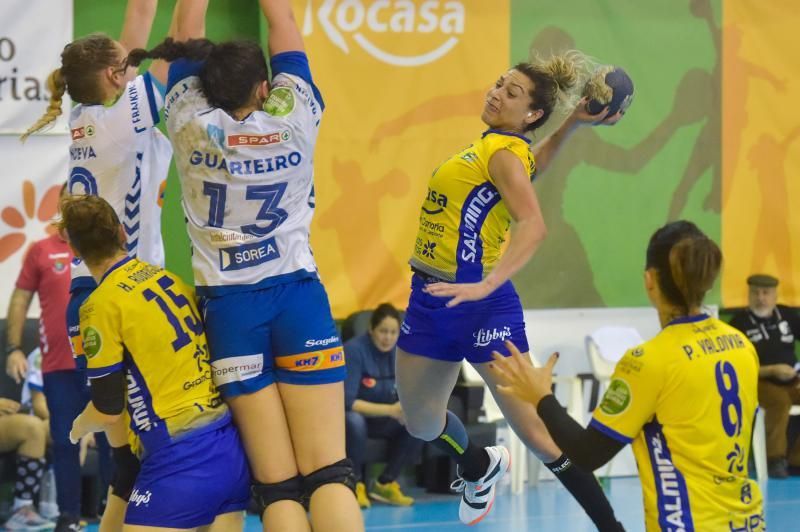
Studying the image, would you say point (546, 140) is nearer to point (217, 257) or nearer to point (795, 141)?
point (217, 257)

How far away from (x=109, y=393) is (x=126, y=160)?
1.02m

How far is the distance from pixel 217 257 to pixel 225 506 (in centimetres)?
81

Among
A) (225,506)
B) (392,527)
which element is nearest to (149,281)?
(225,506)

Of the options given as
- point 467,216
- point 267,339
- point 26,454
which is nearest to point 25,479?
point 26,454

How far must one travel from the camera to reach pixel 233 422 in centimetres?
406

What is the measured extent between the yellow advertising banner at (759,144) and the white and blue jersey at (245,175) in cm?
629

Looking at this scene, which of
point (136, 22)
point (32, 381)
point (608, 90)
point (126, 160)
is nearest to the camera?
point (126, 160)

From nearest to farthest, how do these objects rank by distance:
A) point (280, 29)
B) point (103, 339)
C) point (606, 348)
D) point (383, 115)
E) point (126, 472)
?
1. point (103, 339)
2. point (280, 29)
3. point (126, 472)
4. point (383, 115)
5. point (606, 348)

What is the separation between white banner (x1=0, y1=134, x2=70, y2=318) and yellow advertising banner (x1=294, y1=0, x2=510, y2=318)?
5.71 feet

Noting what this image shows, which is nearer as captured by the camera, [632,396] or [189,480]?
[632,396]

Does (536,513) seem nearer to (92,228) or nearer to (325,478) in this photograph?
(325,478)

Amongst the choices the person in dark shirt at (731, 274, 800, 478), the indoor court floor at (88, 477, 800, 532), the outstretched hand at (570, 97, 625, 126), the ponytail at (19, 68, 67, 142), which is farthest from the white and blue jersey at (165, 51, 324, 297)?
the person in dark shirt at (731, 274, 800, 478)

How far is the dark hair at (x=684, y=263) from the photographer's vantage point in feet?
10.5

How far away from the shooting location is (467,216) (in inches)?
191
